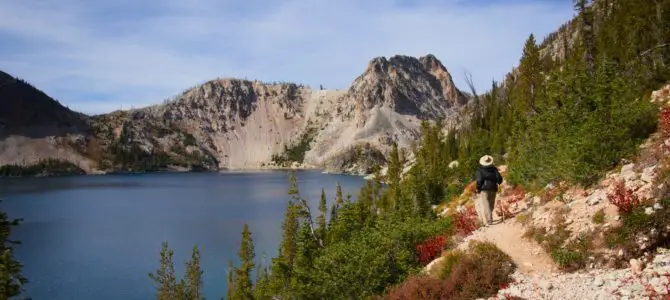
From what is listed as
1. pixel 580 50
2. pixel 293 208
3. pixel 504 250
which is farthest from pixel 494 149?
pixel 504 250

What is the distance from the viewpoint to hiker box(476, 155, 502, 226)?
18.0m

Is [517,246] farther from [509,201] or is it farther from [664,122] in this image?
[664,122]

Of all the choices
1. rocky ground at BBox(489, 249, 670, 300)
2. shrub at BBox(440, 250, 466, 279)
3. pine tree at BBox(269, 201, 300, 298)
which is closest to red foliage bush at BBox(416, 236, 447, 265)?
shrub at BBox(440, 250, 466, 279)

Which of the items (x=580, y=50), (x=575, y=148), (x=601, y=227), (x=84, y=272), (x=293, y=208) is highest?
(x=580, y=50)

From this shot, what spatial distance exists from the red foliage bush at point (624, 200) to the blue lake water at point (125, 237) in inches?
1870

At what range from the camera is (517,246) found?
578 inches

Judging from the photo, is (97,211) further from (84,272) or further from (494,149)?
(494,149)

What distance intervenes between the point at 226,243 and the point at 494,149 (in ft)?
141

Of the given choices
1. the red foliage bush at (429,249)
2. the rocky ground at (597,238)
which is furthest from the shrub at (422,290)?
the red foliage bush at (429,249)

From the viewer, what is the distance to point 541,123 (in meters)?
25.1

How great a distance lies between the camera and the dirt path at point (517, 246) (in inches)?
513

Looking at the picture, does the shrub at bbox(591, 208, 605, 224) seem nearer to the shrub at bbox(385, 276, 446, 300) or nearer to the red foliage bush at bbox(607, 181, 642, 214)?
the red foliage bush at bbox(607, 181, 642, 214)

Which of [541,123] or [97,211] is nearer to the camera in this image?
[541,123]

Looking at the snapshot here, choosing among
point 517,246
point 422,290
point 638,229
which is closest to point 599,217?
point 638,229
